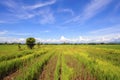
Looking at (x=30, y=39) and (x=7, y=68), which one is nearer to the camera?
(x=7, y=68)

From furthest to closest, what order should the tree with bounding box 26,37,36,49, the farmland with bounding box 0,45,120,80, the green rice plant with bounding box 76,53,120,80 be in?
1. the tree with bounding box 26,37,36,49
2. the farmland with bounding box 0,45,120,80
3. the green rice plant with bounding box 76,53,120,80

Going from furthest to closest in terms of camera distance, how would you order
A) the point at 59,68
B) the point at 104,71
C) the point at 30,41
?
the point at 30,41
the point at 59,68
the point at 104,71

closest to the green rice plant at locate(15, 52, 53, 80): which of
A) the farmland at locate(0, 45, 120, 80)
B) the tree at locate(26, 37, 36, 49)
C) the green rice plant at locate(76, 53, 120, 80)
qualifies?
the farmland at locate(0, 45, 120, 80)

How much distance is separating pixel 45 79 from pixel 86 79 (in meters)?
3.04

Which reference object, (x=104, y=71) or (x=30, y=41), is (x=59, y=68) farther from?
(x=30, y=41)

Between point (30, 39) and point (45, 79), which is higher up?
point (30, 39)

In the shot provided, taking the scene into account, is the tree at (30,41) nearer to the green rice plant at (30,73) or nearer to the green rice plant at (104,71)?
the green rice plant at (30,73)

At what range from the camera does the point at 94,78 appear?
32.6 ft

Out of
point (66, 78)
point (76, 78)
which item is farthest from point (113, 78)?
point (66, 78)

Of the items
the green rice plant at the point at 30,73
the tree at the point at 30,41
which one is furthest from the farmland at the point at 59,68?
the tree at the point at 30,41

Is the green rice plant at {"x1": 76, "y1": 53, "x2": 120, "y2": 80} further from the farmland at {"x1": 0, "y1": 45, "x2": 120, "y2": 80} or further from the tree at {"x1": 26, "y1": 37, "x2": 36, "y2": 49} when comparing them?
the tree at {"x1": 26, "y1": 37, "x2": 36, "y2": 49}

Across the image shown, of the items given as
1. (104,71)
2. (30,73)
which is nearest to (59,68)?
(30,73)

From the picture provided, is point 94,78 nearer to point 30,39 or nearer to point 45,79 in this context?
point 45,79

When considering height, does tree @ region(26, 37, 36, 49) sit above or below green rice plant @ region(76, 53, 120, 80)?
above
